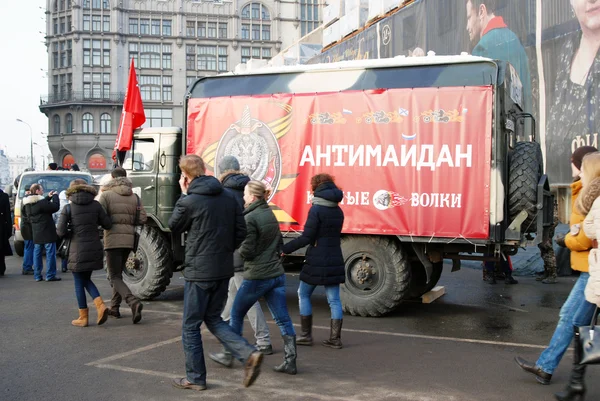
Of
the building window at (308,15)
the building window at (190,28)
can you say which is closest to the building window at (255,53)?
the building window at (308,15)

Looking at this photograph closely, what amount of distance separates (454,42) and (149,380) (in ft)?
65.8

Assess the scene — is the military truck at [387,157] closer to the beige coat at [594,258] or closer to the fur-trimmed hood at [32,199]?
the beige coat at [594,258]

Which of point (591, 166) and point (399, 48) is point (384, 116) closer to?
point (591, 166)

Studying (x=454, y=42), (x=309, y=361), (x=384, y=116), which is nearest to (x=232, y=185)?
(x=309, y=361)

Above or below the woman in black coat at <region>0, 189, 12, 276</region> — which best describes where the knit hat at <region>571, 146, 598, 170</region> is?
above

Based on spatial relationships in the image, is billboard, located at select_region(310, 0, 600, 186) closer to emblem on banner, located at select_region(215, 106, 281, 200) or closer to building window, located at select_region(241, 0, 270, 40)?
emblem on banner, located at select_region(215, 106, 281, 200)

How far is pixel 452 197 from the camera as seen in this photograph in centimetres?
780

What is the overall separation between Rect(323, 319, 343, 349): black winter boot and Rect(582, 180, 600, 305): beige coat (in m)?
2.56

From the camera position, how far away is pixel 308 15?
7706cm

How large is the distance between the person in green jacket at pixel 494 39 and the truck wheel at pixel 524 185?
1203 cm

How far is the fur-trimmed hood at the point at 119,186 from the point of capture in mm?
8062

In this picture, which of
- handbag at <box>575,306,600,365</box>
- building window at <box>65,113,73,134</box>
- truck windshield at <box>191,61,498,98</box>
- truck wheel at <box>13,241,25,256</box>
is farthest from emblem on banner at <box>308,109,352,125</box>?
building window at <box>65,113,73,134</box>

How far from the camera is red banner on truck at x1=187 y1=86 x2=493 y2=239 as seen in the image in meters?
7.74

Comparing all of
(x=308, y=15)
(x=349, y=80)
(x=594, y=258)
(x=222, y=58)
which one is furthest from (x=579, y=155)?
(x=308, y=15)
